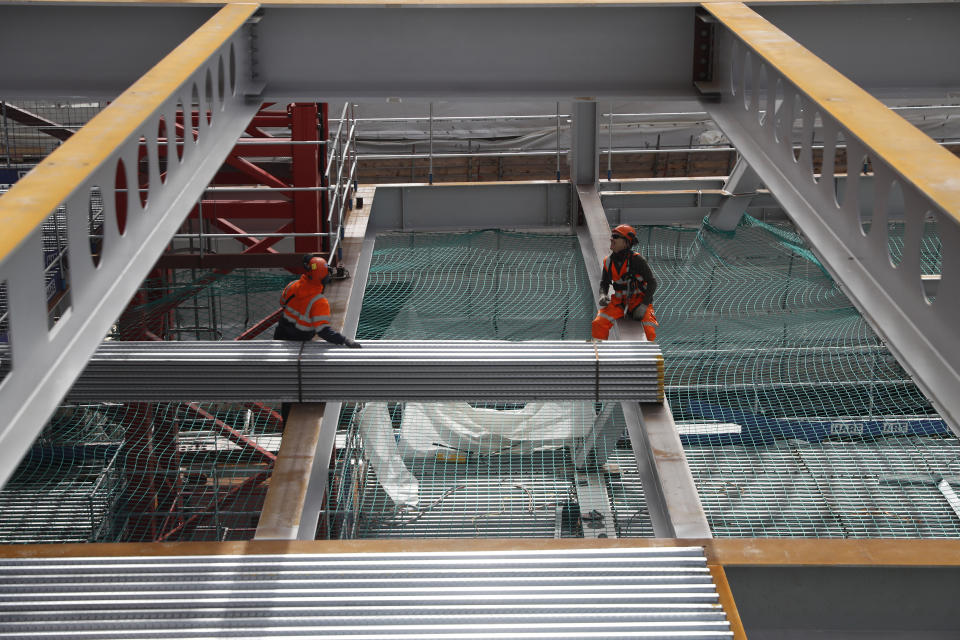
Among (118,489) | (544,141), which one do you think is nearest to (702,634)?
(118,489)

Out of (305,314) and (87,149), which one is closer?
(87,149)

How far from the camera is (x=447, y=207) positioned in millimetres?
12961

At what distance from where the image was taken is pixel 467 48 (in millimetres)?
7430

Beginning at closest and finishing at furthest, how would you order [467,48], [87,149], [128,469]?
[87,149] → [467,48] → [128,469]

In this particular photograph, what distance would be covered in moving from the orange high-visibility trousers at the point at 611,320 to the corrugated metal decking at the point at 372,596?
3.48 metres

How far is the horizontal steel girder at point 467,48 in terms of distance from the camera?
23.8 ft

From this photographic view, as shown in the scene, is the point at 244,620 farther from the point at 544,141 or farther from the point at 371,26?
the point at 544,141

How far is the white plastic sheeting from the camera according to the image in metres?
9.56

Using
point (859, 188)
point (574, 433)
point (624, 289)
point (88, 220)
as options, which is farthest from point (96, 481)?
point (859, 188)

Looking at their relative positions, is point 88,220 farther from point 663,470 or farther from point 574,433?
point 574,433

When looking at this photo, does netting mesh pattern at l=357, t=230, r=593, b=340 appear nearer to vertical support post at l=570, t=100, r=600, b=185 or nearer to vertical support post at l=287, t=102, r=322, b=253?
vertical support post at l=570, t=100, r=600, b=185

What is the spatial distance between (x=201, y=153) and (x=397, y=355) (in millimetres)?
2352

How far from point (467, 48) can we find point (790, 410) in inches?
227

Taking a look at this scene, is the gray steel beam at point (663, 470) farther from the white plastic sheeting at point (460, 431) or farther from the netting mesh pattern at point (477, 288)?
the netting mesh pattern at point (477, 288)
